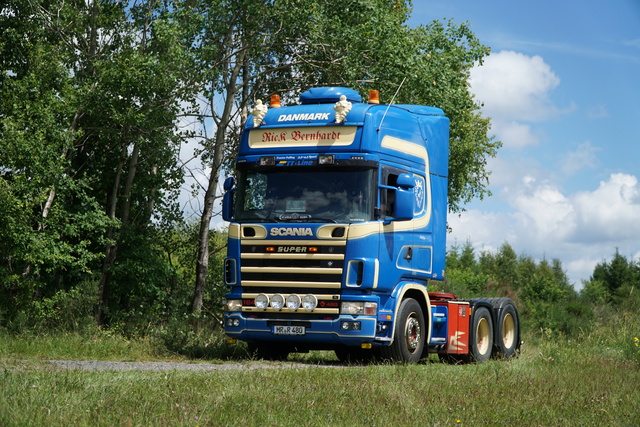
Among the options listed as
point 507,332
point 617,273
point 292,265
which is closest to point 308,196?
point 292,265

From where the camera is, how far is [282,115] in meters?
14.9

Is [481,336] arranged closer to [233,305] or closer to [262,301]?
[262,301]

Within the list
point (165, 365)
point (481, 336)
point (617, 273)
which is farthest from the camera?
point (617, 273)

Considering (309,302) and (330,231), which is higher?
(330,231)

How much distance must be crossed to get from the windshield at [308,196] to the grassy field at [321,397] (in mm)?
2687

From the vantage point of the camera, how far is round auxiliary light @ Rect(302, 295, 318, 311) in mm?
13859

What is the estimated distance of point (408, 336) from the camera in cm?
1472

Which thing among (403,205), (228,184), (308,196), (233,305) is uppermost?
(228,184)

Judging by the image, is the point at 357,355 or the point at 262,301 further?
the point at 357,355

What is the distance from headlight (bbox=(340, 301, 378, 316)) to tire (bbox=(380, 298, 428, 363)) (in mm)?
772

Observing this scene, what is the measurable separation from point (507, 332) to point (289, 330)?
6.44 metres

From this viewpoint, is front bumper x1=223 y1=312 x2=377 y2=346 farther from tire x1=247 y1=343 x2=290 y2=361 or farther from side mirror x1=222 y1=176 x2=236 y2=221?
side mirror x1=222 y1=176 x2=236 y2=221

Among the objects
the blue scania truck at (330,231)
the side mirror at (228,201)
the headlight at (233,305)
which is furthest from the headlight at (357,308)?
the side mirror at (228,201)

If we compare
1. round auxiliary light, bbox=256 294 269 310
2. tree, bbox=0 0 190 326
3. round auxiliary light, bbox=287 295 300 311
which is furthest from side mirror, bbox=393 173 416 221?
tree, bbox=0 0 190 326
